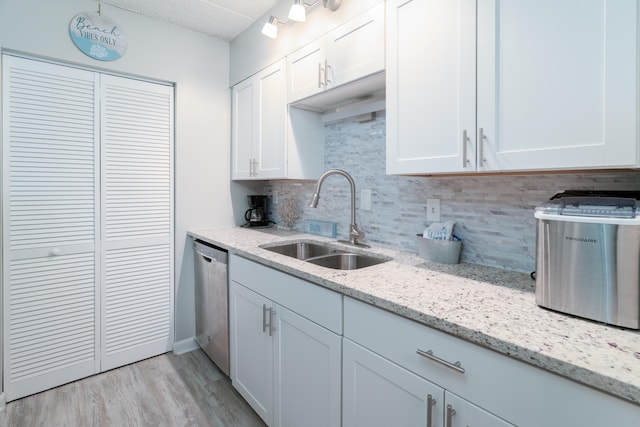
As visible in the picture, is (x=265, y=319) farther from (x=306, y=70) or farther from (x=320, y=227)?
(x=306, y=70)

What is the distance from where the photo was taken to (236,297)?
1865 mm

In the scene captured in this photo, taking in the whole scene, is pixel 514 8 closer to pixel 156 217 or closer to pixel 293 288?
pixel 293 288

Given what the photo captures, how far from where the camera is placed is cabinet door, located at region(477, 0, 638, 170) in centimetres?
80

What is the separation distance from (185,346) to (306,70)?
7.23 ft

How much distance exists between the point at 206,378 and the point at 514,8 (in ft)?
8.19

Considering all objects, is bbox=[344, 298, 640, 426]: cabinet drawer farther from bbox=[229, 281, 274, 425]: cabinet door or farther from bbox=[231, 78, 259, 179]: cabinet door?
bbox=[231, 78, 259, 179]: cabinet door

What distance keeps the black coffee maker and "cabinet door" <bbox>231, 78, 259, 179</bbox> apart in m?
0.26

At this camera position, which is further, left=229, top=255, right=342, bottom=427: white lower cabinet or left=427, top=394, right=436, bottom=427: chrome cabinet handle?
left=229, top=255, right=342, bottom=427: white lower cabinet

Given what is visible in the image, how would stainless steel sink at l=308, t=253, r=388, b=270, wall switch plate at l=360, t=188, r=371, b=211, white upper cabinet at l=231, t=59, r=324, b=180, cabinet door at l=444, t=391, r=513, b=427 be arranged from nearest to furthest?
cabinet door at l=444, t=391, r=513, b=427 → stainless steel sink at l=308, t=253, r=388, b=270 → wall switch plate at l=360, t=188, r=371, b=211 → white upper cabinet at l=231, t=59, r=324, b=180

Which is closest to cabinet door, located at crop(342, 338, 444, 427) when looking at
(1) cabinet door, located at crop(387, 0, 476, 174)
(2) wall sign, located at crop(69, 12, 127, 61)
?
(1) cabinet door, located at crop(387, 0, 476, 174)

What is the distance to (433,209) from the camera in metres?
1.59

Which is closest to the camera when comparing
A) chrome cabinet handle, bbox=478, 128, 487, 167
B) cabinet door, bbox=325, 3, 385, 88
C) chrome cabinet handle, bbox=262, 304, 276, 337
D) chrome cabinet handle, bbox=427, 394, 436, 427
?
chrome cabinet handle, bbox=427, 394, 436, 427

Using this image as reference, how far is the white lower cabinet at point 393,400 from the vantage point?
828 mm

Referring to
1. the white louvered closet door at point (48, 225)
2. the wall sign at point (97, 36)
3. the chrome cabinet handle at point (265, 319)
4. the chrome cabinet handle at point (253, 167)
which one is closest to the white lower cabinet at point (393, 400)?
the chrome cabinet handle at point (265, 319)
